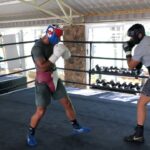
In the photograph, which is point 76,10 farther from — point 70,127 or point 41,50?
point 41,50

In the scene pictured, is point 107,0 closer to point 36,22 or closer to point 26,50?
point 36,22

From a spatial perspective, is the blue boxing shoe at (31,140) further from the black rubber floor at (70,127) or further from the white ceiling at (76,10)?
the white ceiling at (76,10)

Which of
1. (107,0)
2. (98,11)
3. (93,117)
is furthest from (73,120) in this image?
(98,11)

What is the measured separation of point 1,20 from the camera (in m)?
10.3

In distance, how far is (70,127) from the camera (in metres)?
2.97

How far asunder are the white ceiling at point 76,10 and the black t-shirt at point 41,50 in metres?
4.45

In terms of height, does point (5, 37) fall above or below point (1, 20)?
below

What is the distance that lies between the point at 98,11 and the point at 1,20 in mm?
4614

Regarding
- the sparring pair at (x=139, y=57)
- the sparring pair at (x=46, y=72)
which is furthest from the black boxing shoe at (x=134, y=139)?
the sparring pair at (x=46, y=72)

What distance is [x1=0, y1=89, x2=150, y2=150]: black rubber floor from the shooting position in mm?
2510

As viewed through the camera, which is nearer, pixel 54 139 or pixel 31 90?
pixel 54 139

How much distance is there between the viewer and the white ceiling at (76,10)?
6.72 metres

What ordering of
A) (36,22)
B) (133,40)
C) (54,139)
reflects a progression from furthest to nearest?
(36,22) < (54,139) < (133,40)

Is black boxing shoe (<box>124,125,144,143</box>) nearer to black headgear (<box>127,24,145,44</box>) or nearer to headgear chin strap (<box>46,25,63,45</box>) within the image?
black headgear (<box>127,24,145,44</box>)
